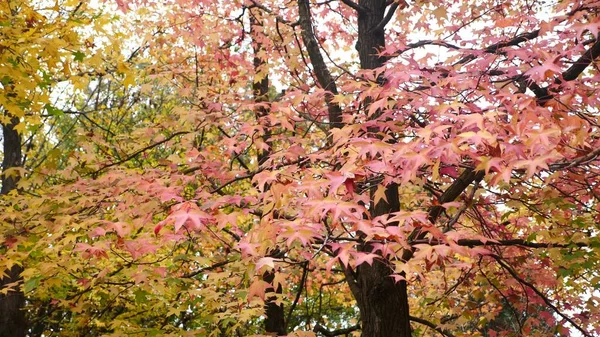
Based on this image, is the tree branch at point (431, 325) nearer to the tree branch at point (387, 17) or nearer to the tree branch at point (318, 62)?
the tree branch at point (318, 62)

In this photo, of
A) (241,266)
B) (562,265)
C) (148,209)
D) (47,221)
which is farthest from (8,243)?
(562,265)

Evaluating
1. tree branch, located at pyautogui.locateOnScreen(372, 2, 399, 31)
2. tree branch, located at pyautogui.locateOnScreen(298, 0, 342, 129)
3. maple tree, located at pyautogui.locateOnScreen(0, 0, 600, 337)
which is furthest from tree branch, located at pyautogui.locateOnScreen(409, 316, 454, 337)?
tree branch, located at pyautogui.locateOnScreen(372, 2, 399, 31)

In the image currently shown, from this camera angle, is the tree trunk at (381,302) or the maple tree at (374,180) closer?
the maple tree at (374,180)

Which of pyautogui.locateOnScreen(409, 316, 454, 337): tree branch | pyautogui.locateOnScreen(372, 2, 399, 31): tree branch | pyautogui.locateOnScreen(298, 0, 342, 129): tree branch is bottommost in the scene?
pyautogui.locateOnScreen(409, 316, 454, 337): tree branch

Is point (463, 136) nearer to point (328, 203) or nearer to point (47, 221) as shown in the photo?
point (328, 203)

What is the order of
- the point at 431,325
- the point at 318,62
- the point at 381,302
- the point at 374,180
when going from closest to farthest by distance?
the point at 374,180 → the point at 381,302 → the point at 431,325 → the point at 318,62

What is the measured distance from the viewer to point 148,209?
4188 millimetres

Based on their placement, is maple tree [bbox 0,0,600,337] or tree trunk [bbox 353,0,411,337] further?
tree trunk [bbox 353,0,411,337]

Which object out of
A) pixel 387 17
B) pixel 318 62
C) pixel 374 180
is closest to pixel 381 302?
pixel 374 180

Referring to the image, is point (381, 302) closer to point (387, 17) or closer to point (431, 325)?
point (431, 325)

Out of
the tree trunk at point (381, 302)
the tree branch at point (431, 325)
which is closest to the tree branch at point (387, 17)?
the tree trunk at point (381, 302)

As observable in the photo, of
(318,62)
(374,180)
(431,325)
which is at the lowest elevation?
(431,325)

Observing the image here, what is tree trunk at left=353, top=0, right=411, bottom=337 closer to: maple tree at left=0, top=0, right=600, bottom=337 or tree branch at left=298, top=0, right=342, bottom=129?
maple tree at left=0, top=0, right=600, bottom=337

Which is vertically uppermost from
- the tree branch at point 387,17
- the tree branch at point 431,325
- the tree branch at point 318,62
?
the tree branch at point 387,17
